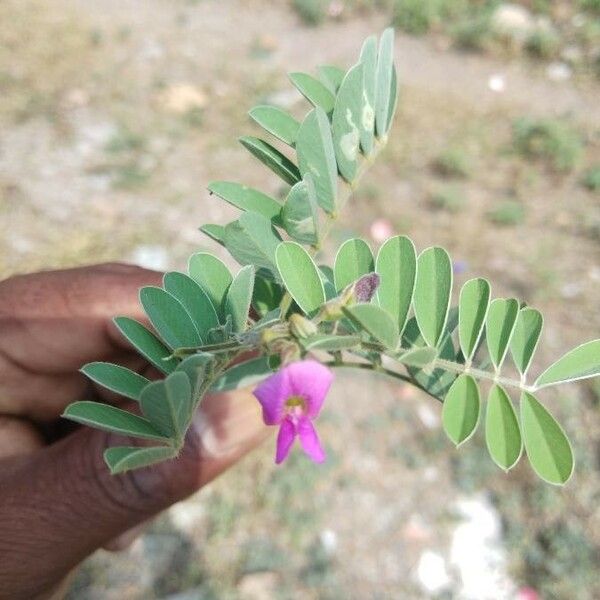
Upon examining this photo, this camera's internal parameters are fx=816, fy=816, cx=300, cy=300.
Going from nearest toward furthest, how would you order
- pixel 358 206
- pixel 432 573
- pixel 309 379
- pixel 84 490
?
pixel 309 379, pixel 84 490, pixel 432 573, pixel 358 206

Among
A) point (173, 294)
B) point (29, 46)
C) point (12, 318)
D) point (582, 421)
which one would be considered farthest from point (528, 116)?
point (173, 294)

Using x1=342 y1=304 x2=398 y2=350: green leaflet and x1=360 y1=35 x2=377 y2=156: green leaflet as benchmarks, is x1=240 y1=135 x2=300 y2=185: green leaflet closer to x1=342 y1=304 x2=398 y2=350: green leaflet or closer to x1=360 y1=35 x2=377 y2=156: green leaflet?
x1=360 y1=35 x2=377 y2=156: green leaflet

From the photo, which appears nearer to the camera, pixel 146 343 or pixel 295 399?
pixel 295 399

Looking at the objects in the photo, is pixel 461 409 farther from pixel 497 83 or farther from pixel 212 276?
pixel 497 83

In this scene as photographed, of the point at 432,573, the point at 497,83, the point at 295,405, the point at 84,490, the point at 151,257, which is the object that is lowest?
the point at 432,573

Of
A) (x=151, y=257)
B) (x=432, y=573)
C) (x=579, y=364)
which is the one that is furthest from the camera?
(x=151, y=257)

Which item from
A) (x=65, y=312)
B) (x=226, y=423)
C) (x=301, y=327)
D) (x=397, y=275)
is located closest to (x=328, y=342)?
(x=301, y=327)

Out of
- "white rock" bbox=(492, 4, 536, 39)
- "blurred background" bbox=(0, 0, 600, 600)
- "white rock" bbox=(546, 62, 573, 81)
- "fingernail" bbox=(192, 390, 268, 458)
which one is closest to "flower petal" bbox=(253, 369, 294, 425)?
"fingernail" bbox=(192, 390, 268, 458)

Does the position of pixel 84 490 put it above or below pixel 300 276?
below
